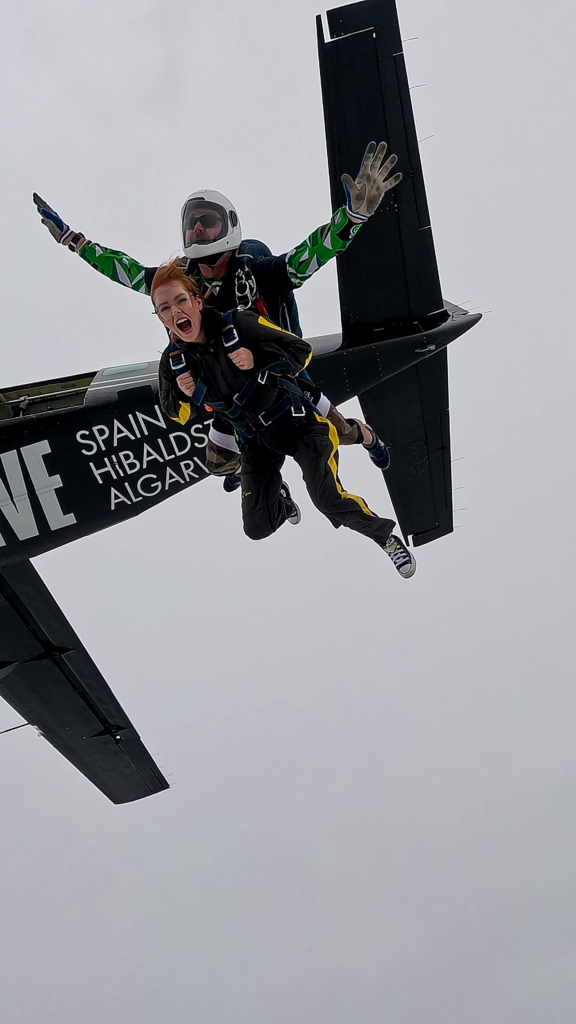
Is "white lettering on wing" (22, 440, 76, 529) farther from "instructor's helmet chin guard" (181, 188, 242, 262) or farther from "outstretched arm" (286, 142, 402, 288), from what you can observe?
"outstretched arm" (286, 142, 402, 288)

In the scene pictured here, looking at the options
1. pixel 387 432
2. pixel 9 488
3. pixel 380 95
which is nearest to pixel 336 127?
pixel 380 95

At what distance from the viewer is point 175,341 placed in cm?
614

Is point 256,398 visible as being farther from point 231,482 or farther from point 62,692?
point 62,692

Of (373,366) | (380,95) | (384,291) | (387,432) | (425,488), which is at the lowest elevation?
(425,488)

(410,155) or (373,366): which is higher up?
(410,155)

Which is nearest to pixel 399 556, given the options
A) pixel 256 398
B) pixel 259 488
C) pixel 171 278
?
pixel 259 488

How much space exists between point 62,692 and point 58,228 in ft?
21.6

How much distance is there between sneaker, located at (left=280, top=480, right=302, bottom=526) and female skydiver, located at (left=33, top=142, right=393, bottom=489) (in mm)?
483

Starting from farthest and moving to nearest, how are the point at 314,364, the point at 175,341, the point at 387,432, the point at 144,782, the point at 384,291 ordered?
the point at 144,782 → the point at 387,432 → the point at 314,364 → the point at 384,291 → the point at 175,341

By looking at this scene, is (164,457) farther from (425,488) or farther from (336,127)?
(336,127)

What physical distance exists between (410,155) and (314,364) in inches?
79.0

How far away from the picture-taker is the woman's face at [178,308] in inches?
232

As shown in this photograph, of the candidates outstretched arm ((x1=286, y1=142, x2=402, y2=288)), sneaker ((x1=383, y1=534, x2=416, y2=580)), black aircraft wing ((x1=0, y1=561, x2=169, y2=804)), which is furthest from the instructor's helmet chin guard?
black aircraft wing ((x1=0, y1=561, x2=169, y2=804))

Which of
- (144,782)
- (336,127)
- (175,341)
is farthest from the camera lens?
(144,782)
